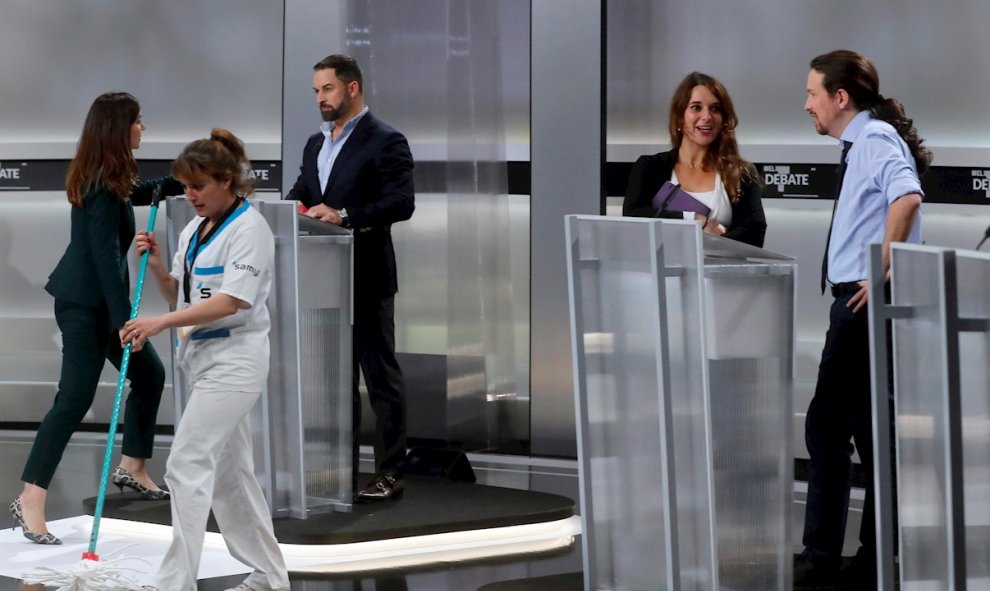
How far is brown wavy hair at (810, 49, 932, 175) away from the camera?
3.98 metres

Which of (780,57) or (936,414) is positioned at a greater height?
(780,57)

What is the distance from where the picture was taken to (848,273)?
13.1 feet

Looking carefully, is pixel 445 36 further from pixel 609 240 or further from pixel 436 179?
pixel 609 240

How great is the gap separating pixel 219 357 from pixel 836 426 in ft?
Answer: 6.19

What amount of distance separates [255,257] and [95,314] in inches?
50.9

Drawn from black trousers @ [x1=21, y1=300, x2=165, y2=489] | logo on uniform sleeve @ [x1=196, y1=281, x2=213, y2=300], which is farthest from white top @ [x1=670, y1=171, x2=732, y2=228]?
black trousers @ [x1=21, y1=300, x2=165, y2=489]

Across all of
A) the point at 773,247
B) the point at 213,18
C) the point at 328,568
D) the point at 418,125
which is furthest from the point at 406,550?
the point at 213,18

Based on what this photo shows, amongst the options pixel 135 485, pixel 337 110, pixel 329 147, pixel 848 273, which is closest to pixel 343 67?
pixel 337 110

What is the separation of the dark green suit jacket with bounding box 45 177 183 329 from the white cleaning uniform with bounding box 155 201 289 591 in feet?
2.57

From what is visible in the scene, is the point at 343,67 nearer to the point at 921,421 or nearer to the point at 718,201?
the point at 718,201

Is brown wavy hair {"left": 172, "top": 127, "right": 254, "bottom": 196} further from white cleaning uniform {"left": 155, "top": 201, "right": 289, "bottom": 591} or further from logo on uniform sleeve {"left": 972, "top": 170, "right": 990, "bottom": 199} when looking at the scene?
logo on uniform sleeve {"left": 972, "top": 170, "right": 990, "bottom": 199}

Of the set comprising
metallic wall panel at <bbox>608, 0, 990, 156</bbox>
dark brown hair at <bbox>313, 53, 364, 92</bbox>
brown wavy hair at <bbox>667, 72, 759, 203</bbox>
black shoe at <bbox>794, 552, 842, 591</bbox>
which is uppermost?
metallic wall panel at <bbox>608, 0, 990, 156</bbox>

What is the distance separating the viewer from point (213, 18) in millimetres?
7504

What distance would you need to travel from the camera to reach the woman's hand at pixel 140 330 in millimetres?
3637
